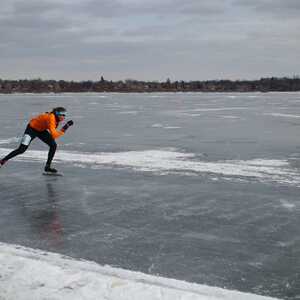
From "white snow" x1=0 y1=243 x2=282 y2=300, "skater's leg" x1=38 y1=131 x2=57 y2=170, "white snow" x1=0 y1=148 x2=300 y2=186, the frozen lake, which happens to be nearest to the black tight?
"skater's leg" x1=38 y1=131 x2=57 y2=170

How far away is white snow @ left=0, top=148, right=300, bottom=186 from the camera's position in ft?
29.1

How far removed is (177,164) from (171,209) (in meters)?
3.54

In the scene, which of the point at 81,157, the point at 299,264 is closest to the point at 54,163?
the point at 81,157

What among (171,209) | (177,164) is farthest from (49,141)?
(171,209)

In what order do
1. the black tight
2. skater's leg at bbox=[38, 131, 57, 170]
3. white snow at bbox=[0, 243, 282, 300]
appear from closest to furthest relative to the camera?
white snow at bbox=[0, 243, 282, 300], the black tight, skater's leg at bbox=[38, 131, 57, 170]

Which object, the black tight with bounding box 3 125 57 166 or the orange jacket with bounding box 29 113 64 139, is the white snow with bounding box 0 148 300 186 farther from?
the orange jacket with bounding box 29 113 64 139

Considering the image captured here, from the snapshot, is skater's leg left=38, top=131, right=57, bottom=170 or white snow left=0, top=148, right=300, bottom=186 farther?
skater's leg left=38, top=131, right=57, bottom=170

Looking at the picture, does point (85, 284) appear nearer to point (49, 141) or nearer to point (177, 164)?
point (49, 141)

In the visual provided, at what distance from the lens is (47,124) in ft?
30.0

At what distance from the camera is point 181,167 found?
31.9 ft

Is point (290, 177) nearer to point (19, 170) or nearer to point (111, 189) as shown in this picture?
point (111, 189)

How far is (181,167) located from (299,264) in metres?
5.33

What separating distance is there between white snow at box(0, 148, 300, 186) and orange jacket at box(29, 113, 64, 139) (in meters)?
1.43

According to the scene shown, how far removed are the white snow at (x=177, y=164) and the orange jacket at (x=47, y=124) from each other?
143 cm
